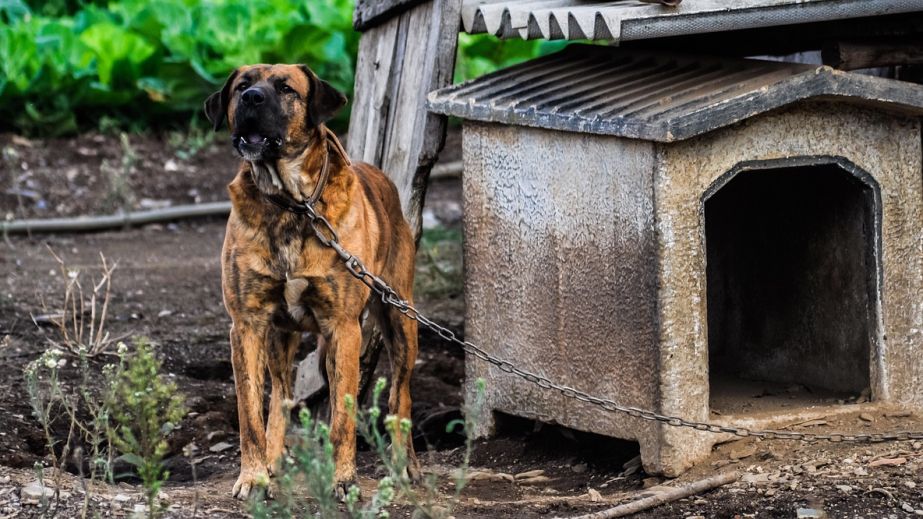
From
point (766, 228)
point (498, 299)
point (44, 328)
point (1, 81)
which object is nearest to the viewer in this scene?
point (498, 299)

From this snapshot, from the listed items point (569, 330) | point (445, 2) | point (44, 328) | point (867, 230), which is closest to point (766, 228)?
point (867, 230)

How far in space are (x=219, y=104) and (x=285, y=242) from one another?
0.66 m

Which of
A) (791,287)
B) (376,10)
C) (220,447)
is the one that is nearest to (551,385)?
(791,287)

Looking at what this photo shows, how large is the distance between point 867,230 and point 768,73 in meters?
0.83

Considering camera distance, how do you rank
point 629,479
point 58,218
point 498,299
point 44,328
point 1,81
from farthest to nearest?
point 1,81 → point 58,218 → point 44,328 → point 498,299 → point 629,479

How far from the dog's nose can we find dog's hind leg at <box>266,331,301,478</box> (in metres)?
1.18

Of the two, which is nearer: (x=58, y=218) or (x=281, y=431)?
(x=281, y=431)

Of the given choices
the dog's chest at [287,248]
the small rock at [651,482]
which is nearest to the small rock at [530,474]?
→ the small rock at [651,482]

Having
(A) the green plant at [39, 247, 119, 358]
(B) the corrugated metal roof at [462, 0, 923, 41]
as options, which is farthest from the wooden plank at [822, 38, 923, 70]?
(A) the green plant at [39, 247, 119, 358]

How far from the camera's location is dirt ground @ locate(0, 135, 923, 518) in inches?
196

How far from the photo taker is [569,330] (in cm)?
573

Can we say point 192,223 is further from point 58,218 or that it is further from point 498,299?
point 498,299

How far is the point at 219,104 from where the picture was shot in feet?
17.9

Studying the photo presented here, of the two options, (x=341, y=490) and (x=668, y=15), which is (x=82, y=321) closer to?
(x=341, y=490)
